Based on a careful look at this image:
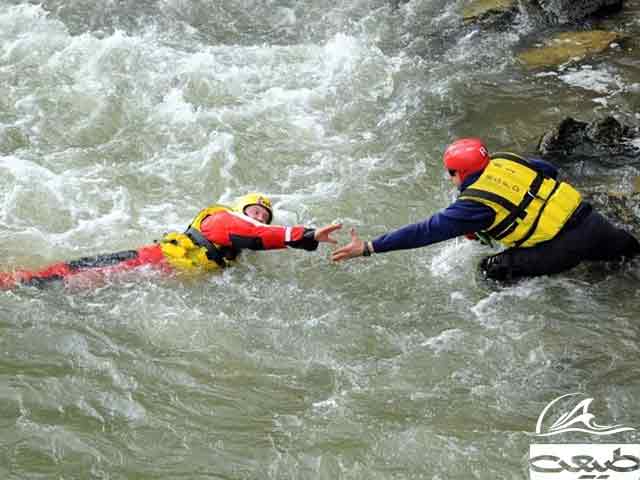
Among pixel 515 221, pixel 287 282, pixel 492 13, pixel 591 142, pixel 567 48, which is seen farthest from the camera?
pixel 492 13

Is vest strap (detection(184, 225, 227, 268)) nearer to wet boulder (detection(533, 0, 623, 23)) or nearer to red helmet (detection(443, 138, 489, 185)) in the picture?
red helmet (detection(443, 138, 489, 185))

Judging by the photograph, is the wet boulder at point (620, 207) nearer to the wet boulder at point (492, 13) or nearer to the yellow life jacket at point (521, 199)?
the yellow life jacket at point (521, 199)

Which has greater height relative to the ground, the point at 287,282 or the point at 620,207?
the point at 620,207

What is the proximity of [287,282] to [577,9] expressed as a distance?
26.0 feet

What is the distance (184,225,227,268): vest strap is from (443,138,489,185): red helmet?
7.28ft

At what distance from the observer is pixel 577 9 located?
1218 cm

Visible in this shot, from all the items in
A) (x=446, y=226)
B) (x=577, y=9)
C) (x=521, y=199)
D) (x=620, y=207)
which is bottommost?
(x=620, y=207)

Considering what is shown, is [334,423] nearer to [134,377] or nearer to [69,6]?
[134,377]

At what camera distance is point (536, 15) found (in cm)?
1237

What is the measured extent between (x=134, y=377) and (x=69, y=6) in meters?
9.88

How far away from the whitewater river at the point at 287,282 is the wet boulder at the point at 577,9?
35 cm
